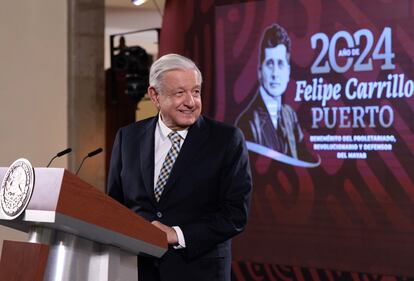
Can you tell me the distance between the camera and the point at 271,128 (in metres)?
6.15

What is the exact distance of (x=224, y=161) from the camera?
2303mm

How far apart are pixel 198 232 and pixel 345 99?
3.71 metres

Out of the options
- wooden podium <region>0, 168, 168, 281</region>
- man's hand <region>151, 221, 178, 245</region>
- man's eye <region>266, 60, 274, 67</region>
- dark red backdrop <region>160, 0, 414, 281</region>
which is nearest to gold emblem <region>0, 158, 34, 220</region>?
wooden podium <region>0, 168, 168, 281</region>

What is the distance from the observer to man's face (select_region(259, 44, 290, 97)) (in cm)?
607

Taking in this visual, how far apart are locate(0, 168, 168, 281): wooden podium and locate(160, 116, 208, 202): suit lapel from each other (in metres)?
0.29

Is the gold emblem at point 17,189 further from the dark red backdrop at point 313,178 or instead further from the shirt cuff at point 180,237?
the dark red backdrop at point 313,178

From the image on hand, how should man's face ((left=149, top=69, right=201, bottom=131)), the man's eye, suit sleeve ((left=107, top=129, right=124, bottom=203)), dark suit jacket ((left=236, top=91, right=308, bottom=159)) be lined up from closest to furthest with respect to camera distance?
man's face ((left=149, top=69, right=201, bottom=131)) → suit sleeve ((left=107, top=129, right=124, bottom=203)) → dark suit jacket ((left=236, top=91, right=308, bottom=159)) → the man's eye

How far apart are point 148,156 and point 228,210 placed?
285 millimetres

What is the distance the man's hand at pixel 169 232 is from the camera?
2.16m

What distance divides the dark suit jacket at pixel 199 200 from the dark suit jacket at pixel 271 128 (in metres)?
3.71

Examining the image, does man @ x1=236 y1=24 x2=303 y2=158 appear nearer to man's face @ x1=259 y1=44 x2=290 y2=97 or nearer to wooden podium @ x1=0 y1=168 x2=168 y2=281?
man's face @ x1=259 y1=44 x2=290 y2=97

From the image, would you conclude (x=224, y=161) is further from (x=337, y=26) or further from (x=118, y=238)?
(x=337, y=26)

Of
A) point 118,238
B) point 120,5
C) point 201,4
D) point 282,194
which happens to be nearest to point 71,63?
point 201,4

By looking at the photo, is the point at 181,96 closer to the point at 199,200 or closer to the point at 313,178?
the point at 199,200
